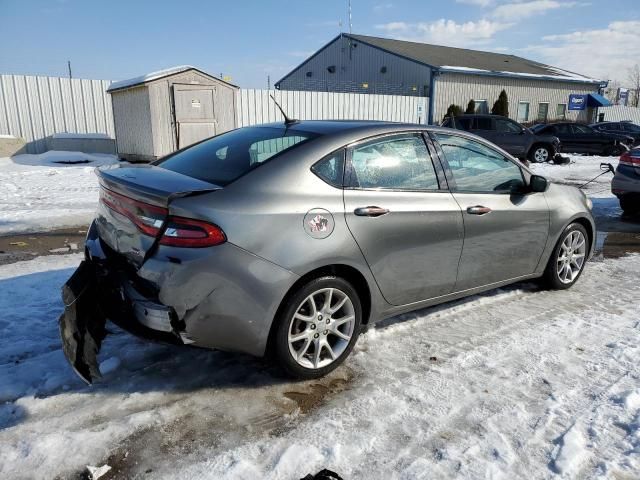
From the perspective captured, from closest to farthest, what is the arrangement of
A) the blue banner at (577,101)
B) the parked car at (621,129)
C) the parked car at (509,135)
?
the parked car at (509,135) → the parked car at (621,129) → the blue banner at (577,101)

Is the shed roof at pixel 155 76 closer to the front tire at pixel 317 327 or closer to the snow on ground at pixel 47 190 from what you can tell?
the snow on ground at pixel 47 190

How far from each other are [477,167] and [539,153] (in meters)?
16.0

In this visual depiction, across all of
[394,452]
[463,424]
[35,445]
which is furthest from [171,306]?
[463,424]

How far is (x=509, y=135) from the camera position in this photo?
1753 cm

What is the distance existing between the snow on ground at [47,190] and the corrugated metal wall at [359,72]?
61.7 ft

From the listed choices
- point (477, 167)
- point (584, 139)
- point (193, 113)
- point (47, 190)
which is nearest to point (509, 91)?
point (584, 139)

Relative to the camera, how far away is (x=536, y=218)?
4.20m

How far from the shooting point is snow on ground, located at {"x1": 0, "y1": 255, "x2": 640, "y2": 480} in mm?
2336

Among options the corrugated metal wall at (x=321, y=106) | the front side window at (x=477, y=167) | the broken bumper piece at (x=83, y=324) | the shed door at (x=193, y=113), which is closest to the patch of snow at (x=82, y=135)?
the shed door at (x=193, y=113)

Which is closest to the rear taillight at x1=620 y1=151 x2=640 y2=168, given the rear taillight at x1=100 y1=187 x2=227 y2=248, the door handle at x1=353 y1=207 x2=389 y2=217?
the door handle at x1=353 y1=207 x2=389 y2=217

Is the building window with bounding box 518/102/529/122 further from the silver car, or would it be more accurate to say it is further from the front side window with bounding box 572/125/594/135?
the silver car

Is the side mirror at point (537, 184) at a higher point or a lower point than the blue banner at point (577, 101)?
lower

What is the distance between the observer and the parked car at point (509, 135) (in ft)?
56.2

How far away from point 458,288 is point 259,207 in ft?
5.95
